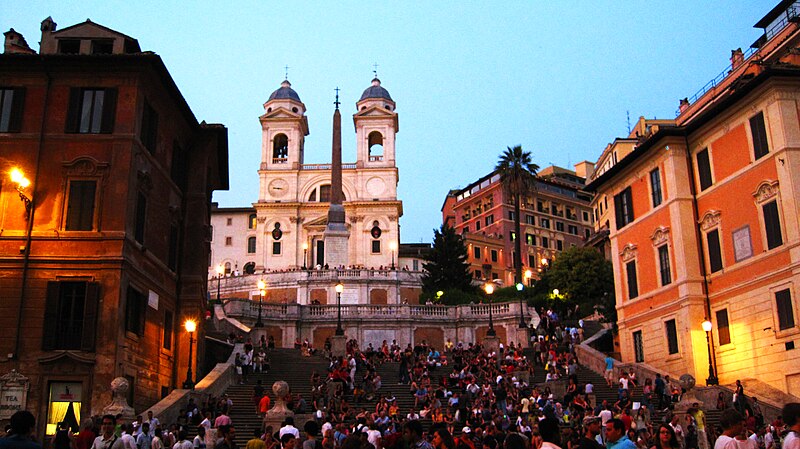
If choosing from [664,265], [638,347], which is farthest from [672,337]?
[638,347]

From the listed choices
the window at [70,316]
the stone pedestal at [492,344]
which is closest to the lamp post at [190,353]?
the window at [70,316]

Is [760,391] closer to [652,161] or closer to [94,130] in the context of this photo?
[652,161]

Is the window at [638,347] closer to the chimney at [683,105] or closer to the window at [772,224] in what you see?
the window at [772,224]

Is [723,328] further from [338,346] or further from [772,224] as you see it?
[338,346]

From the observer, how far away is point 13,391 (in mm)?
25078

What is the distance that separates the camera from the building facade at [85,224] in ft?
83.6

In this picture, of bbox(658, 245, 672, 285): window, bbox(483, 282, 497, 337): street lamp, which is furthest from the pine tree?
bbox(658, 245, 672, 285): window

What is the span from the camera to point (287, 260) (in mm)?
93125

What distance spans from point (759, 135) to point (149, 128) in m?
22.6

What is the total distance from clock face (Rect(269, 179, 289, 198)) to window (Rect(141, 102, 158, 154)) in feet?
217

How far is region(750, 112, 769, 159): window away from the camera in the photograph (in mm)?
31172

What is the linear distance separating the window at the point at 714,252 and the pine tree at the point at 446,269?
118 feet

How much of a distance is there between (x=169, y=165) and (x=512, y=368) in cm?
1643

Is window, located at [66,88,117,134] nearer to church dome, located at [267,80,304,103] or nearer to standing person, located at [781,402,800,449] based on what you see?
standing person, located at [781,402,800,449]
